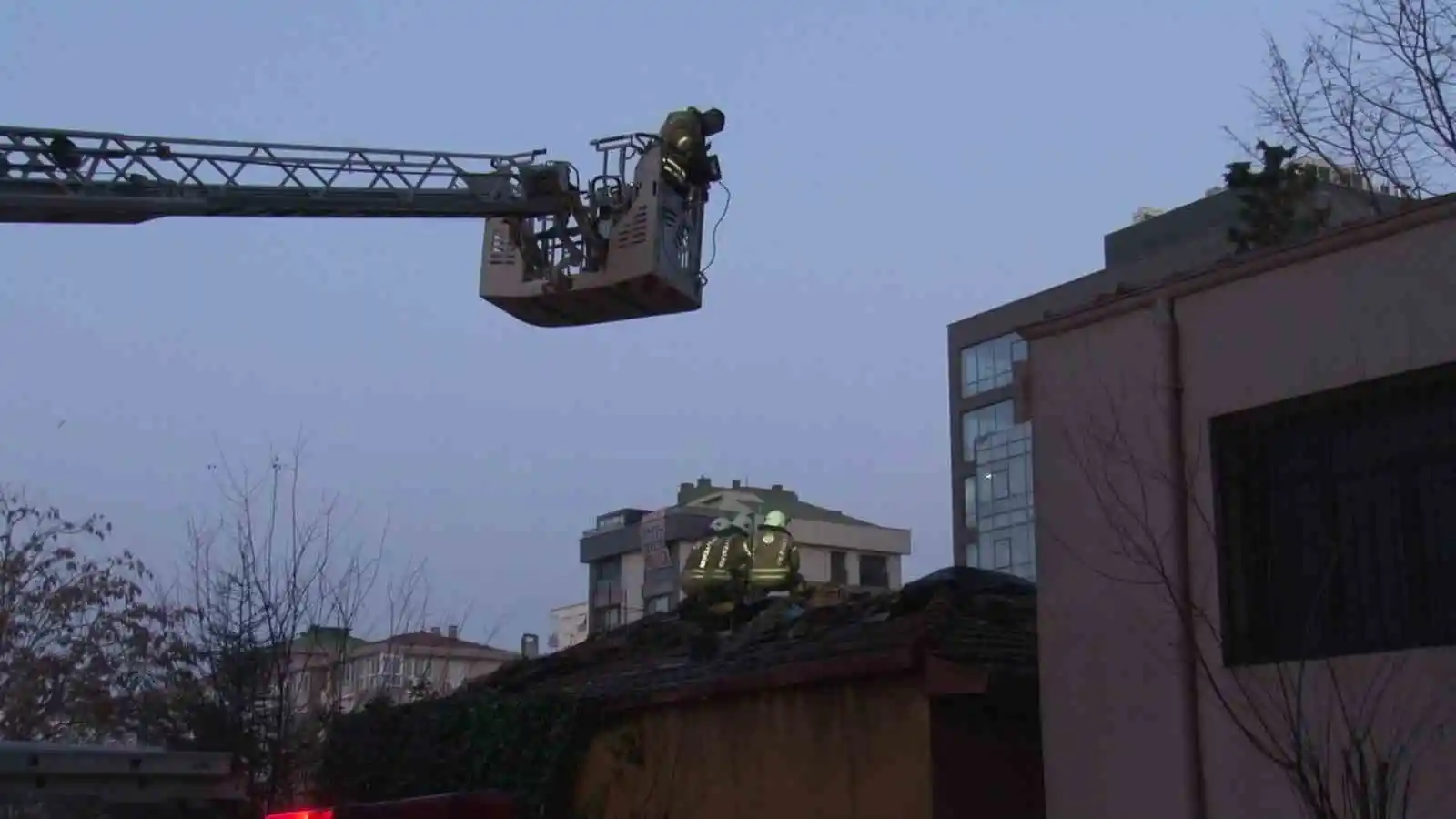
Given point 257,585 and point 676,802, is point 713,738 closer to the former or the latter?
point 676,802

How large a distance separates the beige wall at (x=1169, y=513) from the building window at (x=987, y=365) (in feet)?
186

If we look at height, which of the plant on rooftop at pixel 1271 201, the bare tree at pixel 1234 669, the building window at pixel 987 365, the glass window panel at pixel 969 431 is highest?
the building window at pixel 987 365

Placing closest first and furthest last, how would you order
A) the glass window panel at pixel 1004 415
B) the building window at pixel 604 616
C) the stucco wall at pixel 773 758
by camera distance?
the stucco wall at pixel 773 758
the glass window panel at pixel 1004 415
the building window at pixel 604 616

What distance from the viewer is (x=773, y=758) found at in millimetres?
12430

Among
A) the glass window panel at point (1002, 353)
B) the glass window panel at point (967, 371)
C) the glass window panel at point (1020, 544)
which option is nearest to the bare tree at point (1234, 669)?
the glass window panel at point (1020, 544)

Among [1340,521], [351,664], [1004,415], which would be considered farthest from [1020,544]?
[1340,521]

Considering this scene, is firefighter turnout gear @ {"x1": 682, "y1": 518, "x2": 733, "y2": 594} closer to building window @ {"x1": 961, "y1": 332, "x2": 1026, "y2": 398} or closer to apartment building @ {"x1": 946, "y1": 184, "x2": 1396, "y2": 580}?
apartment building @ {"x1": 946, "y1": 184, "x2": 1396, "y2": 580}

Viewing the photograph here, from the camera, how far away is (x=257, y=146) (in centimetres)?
1700

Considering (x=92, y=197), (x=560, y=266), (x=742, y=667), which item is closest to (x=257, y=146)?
(x=92, y=197)

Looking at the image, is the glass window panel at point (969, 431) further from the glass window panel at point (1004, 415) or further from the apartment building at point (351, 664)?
the apartment building at point (351, 664)

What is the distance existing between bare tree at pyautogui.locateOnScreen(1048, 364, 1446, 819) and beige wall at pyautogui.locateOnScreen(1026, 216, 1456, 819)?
13mm

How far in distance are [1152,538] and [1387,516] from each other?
124 centimetres

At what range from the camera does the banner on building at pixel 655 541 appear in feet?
267

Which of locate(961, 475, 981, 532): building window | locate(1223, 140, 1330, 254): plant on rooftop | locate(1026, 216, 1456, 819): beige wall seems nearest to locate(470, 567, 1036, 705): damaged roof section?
locate(1026, 216, 1456, 819): beige wall
